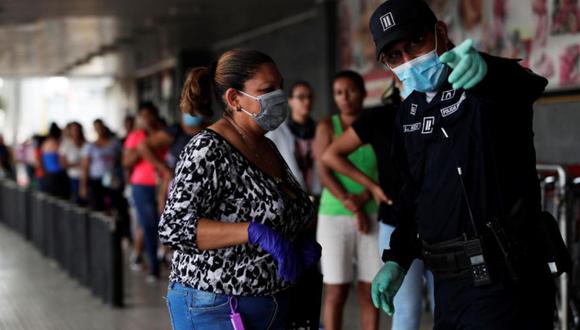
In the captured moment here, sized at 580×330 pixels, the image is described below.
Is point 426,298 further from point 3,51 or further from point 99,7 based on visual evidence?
point 3,51

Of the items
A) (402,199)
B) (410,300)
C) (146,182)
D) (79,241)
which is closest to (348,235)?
(410,300)

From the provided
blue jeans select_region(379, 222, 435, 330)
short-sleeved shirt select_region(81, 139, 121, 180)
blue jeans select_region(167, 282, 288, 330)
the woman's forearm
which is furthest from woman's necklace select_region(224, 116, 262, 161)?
short-sleeved shirt select_region(81, 139, 121, 180)

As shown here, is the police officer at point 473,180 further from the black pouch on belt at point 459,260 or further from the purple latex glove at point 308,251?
the purple latex glove at point 308,251

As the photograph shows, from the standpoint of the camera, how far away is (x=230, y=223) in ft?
10.6

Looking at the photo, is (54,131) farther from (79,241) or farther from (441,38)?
(441,38)

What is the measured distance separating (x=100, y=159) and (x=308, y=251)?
1067 centimetres

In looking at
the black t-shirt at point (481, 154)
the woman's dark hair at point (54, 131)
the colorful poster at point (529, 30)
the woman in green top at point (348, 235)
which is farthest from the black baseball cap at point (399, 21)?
the woman's dark hair at point (54, 131)

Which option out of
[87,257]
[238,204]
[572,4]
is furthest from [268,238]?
[87,257]

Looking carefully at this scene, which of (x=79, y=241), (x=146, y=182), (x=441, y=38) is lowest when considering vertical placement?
(x=79, y=241)

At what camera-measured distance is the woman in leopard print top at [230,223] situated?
323 centimetres

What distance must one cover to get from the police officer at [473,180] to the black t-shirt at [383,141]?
1934 mm

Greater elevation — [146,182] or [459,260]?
[459,260]

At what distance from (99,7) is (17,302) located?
797cm

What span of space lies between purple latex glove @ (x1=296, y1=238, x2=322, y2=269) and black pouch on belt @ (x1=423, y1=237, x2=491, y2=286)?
0.38 meters
